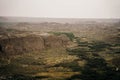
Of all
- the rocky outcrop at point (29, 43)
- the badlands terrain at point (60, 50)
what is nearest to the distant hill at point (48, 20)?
the badlands terrain at point (60, 50)

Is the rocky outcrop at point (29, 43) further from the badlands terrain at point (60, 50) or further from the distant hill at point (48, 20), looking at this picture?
the distant hill at point (48, 20)

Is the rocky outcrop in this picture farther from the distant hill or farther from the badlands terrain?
the distant hill

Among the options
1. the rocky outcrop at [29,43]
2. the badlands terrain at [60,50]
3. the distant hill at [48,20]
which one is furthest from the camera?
the distant hill at [48,20]

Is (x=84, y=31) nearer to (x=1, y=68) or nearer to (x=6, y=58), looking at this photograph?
(x=6, y=58)

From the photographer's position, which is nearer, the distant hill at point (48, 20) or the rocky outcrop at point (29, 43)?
the rocky outcrop at point (29, 43)

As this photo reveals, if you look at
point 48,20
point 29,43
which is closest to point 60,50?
point 29,43

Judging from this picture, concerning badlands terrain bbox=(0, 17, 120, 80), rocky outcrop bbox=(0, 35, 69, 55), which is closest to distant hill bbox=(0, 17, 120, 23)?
badlands terrain bbox=(0, 17, 120, 80)

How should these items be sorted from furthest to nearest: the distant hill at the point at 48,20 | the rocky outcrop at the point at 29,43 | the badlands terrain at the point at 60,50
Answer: the distant hill at the point at 48,20 < the rocky outcrop at the point at 29,43 < the badlands terrain at the point at 60,50

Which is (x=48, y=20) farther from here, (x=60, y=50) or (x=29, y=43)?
(x=60, y=50)
